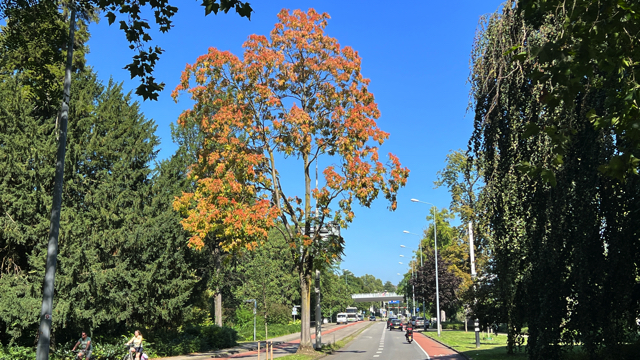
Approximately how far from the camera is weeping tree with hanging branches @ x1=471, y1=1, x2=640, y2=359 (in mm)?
10695

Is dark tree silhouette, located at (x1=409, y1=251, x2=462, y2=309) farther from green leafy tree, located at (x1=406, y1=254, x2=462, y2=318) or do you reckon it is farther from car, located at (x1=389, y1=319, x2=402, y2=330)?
car, located at (x1=389, y1=319, x2=402, y2=330)

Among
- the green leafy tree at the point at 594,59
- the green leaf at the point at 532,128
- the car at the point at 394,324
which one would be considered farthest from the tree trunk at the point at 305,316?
the car at the point at 394,324

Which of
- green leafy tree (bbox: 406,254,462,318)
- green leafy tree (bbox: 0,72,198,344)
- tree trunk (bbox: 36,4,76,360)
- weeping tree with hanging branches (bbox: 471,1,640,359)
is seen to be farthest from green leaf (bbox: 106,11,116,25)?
green leafy tree (bbox: 406,254,462,318)

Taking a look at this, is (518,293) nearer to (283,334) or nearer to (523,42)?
(523,42)

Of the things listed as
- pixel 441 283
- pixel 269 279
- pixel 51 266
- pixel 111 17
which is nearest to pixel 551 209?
pixel 111 17

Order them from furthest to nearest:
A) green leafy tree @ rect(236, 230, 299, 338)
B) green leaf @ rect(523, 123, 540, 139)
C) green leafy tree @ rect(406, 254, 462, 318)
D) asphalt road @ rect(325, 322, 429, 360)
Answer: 1. green leafy tree @ rect(406, 254, 462, 318)
2. green leafy tree @ rect(236, 230, 299, 338)
3. asphalt road @ rect(325, 322, 429, 360)
4. green leaf @ rect(523, 123, 540, 139)

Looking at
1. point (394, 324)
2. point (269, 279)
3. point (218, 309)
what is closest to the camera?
point (218, 309)

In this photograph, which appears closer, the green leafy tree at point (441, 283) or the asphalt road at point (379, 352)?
the asphalt road at point (379, 352)

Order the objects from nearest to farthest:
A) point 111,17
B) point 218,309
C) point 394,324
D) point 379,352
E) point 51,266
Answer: point 111,17
point 51,266
point 379,352
point 218,309
point 394,324

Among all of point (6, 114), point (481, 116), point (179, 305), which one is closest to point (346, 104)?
point (481, 116)

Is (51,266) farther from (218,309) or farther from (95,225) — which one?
(218,309)

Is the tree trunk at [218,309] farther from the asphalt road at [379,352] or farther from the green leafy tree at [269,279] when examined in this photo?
the asphalt road at [379,352]

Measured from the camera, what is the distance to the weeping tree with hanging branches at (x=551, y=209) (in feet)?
35.1

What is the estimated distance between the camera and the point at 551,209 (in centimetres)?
1162
